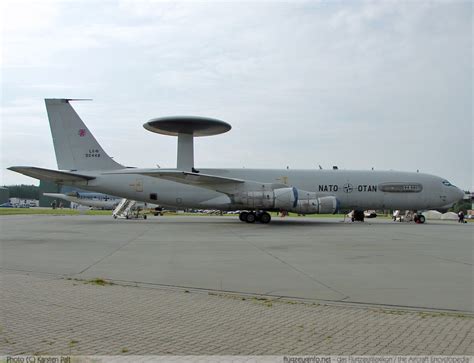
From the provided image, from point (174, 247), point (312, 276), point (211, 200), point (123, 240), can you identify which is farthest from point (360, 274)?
point (211, 200)

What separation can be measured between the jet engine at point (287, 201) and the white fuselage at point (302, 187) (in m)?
1.55

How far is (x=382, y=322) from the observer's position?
4973 millimetres

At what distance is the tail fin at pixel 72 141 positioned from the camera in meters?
28.3

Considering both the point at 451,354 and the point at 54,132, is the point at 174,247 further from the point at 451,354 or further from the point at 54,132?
the point at 54,132

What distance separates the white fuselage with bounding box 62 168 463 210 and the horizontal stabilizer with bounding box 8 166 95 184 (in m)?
0.69

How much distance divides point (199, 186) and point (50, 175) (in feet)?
29.3

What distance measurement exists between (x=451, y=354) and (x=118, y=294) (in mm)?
4437

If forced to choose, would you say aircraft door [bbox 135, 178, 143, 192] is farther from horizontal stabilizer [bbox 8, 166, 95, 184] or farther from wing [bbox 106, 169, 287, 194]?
horizontal stabilizer [bbox 8, 166, 95, 184]

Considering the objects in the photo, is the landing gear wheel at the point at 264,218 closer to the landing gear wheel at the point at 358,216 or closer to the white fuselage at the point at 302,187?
the white fuselage at the point at 302,187

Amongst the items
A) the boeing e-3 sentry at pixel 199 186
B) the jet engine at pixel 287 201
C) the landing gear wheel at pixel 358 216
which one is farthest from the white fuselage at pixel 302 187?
the landing gear wheel at pixel 358 216

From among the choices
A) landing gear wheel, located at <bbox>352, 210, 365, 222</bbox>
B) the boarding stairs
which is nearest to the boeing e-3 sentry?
landing gear wheel, located at <bbox>352, 210, 365, 222</bbox>

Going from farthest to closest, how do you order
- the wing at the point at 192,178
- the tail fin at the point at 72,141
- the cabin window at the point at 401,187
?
the cabin window at the point at 401,187 < the tail fin at the point at 72,141 < the wing at the point at 192,178

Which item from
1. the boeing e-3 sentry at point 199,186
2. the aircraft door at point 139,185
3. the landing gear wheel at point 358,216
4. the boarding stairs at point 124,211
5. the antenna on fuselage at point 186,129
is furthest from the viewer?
the boarding stairs at point 124,211

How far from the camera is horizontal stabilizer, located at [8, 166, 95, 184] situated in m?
24.7
